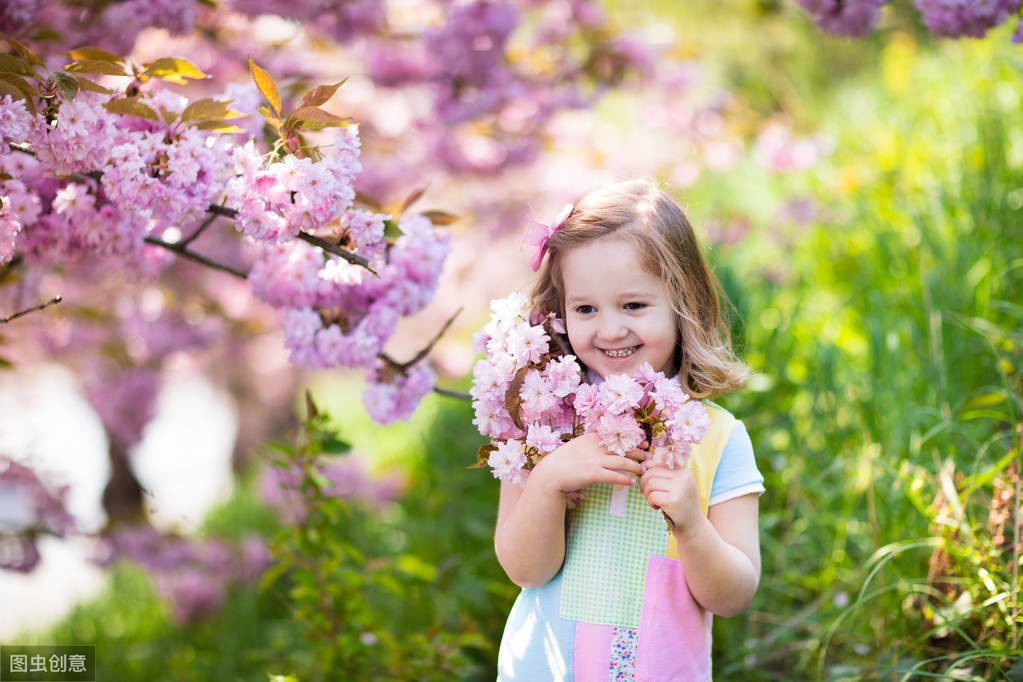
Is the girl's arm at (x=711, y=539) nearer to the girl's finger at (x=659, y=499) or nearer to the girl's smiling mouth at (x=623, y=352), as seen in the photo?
the girl's finger at (x=659, y=499)

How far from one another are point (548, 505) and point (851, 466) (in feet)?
4.77

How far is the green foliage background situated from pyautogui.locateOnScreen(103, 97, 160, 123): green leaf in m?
0.99

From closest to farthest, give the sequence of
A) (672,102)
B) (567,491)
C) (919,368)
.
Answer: (567,491), (919,368), (672,102)

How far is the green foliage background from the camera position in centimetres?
198

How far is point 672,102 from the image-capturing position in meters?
5.37

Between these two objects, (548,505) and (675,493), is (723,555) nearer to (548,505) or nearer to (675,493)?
(675,493)

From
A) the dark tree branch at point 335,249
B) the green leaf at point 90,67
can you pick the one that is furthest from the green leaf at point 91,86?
the dark tree branch at point 335,249

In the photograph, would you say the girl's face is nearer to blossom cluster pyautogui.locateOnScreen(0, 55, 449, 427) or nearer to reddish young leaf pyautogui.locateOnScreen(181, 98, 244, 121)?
blossom cluster pyautogui.locateOnScreen(0, 55, 449, 427)

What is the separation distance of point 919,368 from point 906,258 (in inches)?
28.6

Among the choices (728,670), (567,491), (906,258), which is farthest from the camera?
(906,258)

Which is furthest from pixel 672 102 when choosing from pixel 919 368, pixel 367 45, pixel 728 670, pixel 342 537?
pixel 728 670

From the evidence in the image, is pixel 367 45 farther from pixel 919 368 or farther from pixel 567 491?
pixel 567 491

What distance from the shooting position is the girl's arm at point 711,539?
1263mm

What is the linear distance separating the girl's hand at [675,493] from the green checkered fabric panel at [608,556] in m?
0.12
